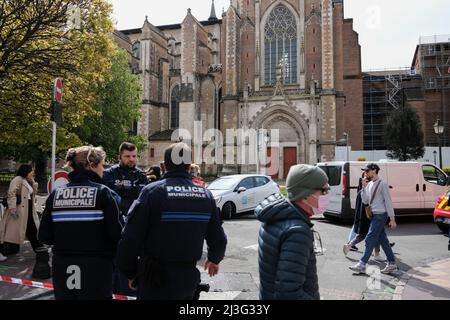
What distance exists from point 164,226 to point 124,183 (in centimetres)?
207

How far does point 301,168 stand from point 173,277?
1141 mm

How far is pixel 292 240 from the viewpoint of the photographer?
6.59 ft

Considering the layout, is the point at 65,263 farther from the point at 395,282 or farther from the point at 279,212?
the point at 395,282

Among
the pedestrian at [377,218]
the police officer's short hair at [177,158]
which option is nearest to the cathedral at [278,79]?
the pedestrian at [377,218]

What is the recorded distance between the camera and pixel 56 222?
9.45ft

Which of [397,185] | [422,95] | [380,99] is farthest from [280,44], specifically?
[397,185]

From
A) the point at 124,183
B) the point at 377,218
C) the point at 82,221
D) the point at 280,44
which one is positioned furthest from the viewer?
the point at 280,44

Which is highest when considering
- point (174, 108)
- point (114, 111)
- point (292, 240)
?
point (174, 108)

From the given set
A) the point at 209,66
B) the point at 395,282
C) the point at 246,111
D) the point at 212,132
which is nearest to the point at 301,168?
the point at 395,282

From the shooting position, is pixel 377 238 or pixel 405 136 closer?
pixel 377 238

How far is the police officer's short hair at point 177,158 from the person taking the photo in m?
2.71

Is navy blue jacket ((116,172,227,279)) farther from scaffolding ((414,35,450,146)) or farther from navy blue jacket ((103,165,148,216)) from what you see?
scaffolding ((414,35,450,146))

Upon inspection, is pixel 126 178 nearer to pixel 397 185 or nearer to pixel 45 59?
pixel 45 59

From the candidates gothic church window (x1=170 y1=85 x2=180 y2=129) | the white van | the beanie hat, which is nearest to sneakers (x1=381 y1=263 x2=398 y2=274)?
the beanie hat
